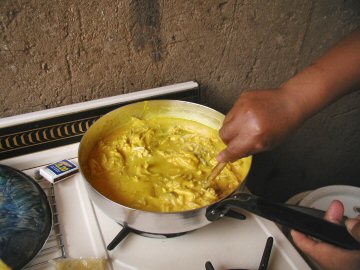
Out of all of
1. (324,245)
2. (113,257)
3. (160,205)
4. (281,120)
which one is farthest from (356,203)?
(113,257)

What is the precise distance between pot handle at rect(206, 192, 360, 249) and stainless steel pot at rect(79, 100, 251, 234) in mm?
60

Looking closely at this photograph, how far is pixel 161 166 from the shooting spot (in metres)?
1.10

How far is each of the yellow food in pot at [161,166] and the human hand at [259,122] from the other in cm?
14

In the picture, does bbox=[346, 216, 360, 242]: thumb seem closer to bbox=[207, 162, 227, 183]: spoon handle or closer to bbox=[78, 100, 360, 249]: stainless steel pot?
bbox=[78, 100, 360, 249]: stainless steel pot

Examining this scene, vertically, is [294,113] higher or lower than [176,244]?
higher

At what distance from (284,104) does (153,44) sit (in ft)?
1.58

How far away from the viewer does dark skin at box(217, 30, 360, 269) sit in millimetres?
882

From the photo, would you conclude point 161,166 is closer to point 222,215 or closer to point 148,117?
point 148,117

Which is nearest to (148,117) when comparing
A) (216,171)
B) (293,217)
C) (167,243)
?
(216,171)

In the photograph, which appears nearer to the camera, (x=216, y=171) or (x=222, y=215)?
(x=222, y=215)

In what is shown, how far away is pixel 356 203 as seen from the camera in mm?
1464

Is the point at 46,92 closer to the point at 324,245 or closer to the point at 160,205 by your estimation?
the point at 160,205

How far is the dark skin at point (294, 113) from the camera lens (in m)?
0.88

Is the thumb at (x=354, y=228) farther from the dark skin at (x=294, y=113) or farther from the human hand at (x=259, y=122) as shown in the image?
the human hand at (x=259, y=122)
